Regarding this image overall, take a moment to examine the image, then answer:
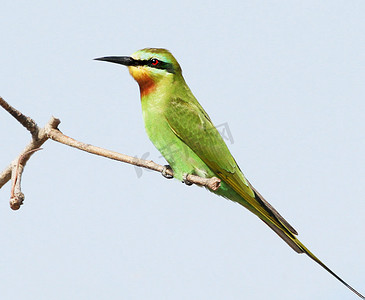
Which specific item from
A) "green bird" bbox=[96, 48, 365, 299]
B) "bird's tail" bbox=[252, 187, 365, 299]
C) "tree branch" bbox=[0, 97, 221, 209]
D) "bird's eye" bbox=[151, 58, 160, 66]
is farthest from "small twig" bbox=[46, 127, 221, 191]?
"bird's eye" bbox=[151, 58, 160, 66]

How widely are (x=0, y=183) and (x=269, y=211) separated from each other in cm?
177

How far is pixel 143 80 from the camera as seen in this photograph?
339 cm

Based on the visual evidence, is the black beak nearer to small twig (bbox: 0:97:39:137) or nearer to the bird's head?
the bird's head

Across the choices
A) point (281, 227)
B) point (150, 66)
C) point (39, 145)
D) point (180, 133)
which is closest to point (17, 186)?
point (39, 145)

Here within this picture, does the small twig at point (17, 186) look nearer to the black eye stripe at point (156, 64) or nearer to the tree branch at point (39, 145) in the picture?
the tree branch at point (39, 145)

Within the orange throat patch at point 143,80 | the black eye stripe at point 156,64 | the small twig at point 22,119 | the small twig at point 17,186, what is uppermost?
the black eye stripe at point 156,64

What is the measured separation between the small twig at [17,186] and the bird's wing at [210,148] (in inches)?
47.2

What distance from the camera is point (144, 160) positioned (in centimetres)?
259

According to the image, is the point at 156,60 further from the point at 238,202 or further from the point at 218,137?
the point at 238,202

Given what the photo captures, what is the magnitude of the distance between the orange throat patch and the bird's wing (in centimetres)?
19

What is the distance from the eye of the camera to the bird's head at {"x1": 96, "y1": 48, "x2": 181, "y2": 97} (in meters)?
3.31

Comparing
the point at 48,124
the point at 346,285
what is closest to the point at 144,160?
the point at 48,124

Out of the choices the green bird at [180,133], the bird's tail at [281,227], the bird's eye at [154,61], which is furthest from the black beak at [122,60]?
the bird's tail at [281,227]

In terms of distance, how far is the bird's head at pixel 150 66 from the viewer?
3314 millimetres
